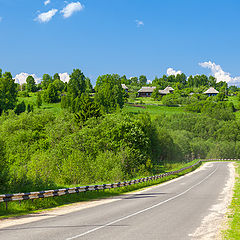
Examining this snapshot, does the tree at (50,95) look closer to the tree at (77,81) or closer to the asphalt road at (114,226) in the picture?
the tree at (77,81)

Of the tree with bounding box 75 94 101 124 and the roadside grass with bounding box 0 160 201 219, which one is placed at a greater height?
the tree with bounding box 75 94 101 124

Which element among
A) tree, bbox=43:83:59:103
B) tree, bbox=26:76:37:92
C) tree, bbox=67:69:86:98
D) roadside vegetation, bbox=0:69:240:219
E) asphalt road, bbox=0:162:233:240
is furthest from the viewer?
tree, bbox=26:76:37:92

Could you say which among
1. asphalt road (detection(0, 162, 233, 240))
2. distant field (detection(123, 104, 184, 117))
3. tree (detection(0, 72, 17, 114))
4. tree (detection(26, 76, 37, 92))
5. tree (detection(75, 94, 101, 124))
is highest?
tree (detection(26, 76, 37, 92))

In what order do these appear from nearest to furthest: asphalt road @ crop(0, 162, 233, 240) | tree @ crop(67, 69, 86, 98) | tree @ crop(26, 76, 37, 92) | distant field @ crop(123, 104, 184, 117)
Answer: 1. asphalt road @ crop(0, 162, 233, 240)
2. tree @ crop(67, 69, 86, 98)
3. distant field @ crop(123, 104, 184, 117)
4. tree @ crop(26, 76, 37, 92)

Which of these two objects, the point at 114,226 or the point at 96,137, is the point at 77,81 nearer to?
the point at 96,137

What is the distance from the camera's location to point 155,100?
196 m

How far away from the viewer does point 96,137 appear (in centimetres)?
5556

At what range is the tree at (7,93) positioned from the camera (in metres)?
102

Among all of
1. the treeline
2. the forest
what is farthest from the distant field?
the treeline

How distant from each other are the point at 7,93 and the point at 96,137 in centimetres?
5966

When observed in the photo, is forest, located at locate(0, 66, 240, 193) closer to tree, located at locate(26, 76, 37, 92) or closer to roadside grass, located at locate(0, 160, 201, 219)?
tree, located at locate(26, 76, 37, 92)

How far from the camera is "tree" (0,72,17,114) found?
10219cm

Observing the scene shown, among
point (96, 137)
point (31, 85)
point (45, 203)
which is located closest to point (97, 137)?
point (96, 137)

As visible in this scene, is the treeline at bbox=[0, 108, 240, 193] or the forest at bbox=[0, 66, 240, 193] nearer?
the treeline at bbox=[0, 108, 240, 193]
